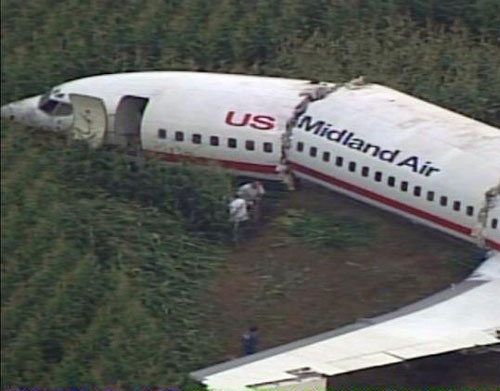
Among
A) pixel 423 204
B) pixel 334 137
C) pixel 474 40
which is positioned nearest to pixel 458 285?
pixel 423 204

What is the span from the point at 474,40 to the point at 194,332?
18.4 m

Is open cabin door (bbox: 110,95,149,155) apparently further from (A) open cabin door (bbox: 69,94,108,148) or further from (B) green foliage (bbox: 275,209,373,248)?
(B) green foliage (bbox: 275,209,373,248)

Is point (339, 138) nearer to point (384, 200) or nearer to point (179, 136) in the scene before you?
point (384, 200)

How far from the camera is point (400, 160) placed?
33.5 metres

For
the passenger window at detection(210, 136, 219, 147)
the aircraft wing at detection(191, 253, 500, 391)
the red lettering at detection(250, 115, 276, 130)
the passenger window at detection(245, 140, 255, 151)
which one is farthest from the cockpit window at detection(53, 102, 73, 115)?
the aircraft wing at detection(191, 253, 500, 391)

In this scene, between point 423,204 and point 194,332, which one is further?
point 423,204

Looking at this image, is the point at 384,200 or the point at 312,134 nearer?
the point at 384,200

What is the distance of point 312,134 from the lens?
35.1 metres

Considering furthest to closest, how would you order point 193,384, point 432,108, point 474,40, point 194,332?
point 474,40 < point 432,108 < point 194,332 < point 193,384

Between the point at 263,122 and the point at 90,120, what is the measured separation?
546 centimetres

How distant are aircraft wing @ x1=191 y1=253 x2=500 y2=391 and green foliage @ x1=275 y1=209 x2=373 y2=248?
152 inches

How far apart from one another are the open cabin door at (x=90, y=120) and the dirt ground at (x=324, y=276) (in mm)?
5413

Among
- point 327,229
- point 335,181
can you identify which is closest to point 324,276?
point 327,229

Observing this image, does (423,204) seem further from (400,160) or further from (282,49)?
(282,49)
